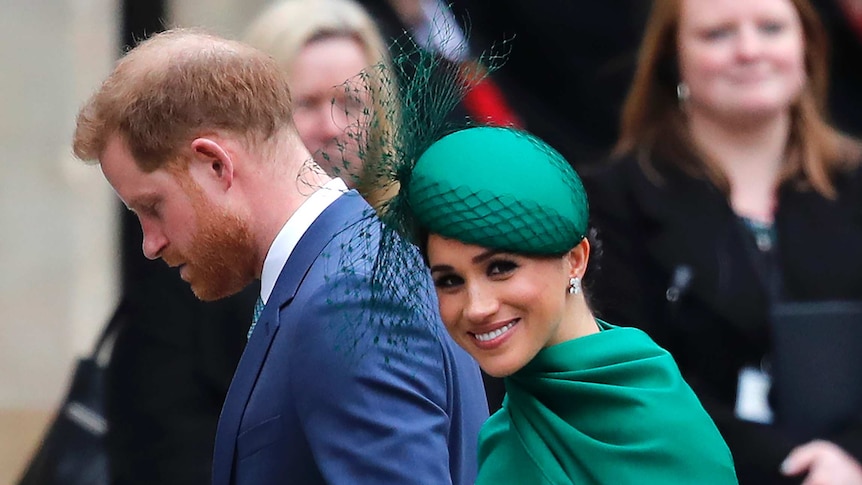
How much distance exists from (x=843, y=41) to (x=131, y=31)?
2.12m

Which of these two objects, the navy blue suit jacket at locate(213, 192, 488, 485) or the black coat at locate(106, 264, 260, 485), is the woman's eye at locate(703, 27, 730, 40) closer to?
the black coat at locate(106, 264, 260, 485)

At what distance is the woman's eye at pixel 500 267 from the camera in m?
1.95

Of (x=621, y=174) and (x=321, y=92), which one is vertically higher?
(x=321, y=92)

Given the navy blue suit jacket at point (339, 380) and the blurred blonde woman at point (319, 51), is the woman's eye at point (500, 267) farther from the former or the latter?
the blurred blonde woman at point (319, 51)

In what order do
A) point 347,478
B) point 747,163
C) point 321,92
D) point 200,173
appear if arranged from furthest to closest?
point 747,163 → point 321,92 → point 200,173 → point 347,478

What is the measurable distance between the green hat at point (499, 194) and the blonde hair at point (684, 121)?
1.78m

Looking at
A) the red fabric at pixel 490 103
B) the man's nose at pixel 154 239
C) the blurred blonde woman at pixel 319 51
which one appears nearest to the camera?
the man's nose at pixel 154 239

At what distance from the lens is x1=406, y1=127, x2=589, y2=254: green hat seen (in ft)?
6.32

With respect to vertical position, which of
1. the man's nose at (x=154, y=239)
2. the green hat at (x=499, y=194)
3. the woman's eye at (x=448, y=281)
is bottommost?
the woman's eye at (x=448, y=281)

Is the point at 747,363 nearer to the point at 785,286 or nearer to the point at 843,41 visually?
the point at 785,286

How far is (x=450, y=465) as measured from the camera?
2453 mm

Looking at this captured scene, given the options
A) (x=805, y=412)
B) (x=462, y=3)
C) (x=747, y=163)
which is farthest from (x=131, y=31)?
(x=805, y=412)

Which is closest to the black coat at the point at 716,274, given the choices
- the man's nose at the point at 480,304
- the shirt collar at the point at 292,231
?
the shirt collar at the point at 292,231

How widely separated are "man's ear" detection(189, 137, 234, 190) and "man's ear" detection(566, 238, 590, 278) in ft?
2.05
